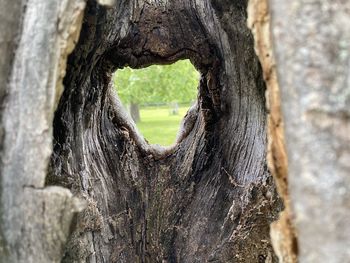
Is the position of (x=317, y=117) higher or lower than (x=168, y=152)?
higher

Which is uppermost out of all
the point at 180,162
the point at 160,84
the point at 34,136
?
the point at 160,84

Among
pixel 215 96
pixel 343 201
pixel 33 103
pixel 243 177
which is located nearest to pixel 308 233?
pixel 343 201

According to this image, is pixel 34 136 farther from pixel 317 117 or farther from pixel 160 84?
pixel 160 84

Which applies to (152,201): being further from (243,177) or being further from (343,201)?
(343,201)

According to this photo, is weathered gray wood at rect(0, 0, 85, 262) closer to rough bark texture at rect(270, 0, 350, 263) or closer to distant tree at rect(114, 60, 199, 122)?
rough bark texture at rect(270, 0, 350, 263)

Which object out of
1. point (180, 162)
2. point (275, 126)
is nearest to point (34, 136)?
point (275, 126)

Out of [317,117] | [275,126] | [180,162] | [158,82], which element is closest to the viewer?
[317,117]
